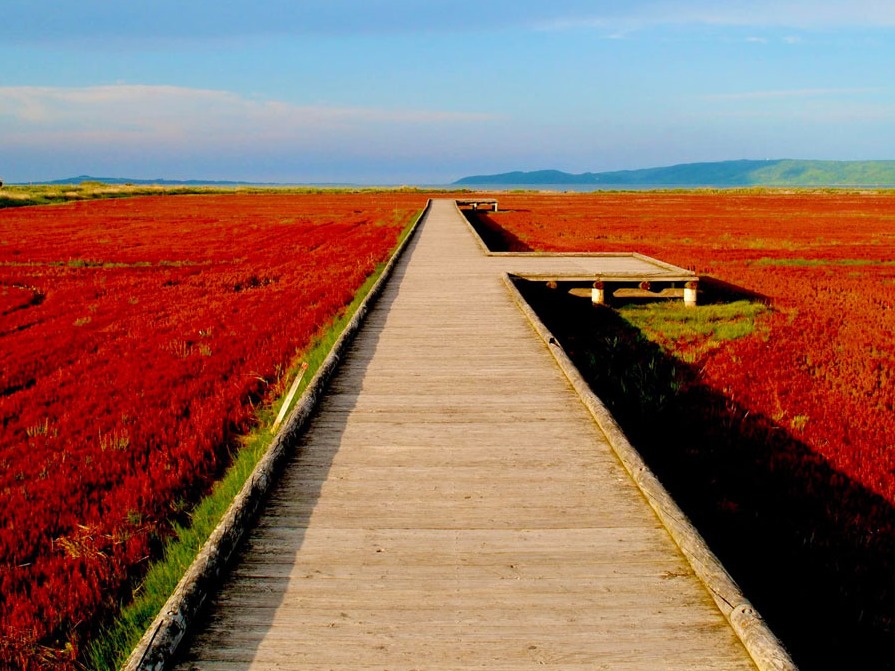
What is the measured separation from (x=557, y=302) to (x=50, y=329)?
35.0 feet

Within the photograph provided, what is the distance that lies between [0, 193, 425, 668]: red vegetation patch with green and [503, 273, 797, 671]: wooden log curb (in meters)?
3.53

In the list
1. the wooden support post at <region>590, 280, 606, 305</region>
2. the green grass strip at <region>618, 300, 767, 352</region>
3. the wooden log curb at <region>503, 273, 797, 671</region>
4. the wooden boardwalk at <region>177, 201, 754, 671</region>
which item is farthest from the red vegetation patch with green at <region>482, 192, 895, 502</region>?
the wooden boardwalk at <region>177, 201, 754, 671</region>

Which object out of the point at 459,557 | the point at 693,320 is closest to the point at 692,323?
the point at 693,320

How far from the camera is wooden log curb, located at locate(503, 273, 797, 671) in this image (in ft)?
8.13

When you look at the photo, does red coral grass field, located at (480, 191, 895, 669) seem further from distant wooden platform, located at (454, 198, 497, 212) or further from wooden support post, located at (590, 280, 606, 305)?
distant wooden platform, located at (454, 198, 497, 212)

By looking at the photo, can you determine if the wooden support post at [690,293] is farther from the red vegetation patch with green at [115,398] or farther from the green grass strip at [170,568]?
the green grass strip at [170,568]

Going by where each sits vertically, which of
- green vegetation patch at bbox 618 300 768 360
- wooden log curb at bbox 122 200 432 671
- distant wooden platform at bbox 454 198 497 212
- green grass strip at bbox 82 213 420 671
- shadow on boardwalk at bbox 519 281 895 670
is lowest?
shadow on boardwalk at bbox 519 281 895 670

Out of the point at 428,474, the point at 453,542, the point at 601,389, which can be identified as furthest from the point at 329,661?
the point at 601,389

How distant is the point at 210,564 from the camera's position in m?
3.00

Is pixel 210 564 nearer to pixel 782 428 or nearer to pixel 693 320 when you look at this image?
pixel 782 428

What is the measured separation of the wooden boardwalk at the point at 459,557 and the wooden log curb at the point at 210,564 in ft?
0.30

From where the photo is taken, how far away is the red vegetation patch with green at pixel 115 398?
4062 millimetres

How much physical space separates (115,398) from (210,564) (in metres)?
5.40

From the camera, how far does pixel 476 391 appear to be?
5.91 metres
